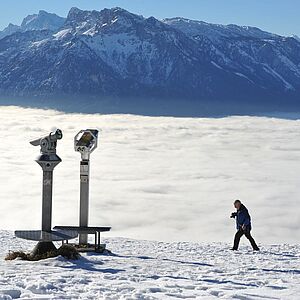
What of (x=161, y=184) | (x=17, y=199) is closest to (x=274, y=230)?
(x=17, y=199)

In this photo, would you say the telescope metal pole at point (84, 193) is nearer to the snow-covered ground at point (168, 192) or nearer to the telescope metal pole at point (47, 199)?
the telescope metal pole at point (47, 199)

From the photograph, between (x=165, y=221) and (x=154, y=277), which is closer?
(x=154, y=277)

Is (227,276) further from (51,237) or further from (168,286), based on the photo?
(51,237)

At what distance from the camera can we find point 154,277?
10.4m

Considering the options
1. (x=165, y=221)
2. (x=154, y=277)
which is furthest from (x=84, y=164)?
(x=165, y=221)

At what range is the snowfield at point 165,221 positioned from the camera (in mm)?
9547

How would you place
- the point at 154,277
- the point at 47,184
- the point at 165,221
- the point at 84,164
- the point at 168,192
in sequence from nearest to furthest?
the point at 154,277 < the point at 47,184 < the point at 84,164 < the point at 165,221 < the point at 168,192

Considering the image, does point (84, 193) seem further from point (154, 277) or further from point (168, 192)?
point (168, 192)

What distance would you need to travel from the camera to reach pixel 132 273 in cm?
1075

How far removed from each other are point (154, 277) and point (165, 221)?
65.3m

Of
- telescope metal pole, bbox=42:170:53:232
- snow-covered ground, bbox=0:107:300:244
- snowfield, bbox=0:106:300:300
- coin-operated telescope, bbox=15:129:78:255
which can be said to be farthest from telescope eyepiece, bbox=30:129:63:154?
snow-covered ground, bbox=0:107:300:244

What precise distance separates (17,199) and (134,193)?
2040 centimetres

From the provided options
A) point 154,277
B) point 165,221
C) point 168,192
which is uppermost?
point 154,277

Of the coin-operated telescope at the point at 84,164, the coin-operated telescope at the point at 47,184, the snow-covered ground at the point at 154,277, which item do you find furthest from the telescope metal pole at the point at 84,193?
the coin-operated telescope at the point at 47,184
